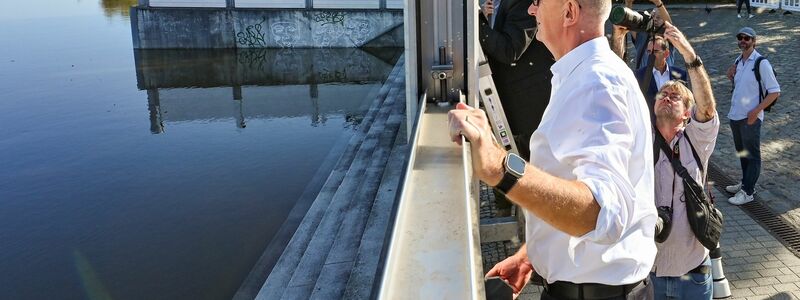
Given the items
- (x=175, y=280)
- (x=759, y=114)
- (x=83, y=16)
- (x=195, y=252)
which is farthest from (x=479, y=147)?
(x=83, y=16)

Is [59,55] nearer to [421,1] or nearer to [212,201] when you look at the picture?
[212,201]

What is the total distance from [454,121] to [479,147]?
10cm

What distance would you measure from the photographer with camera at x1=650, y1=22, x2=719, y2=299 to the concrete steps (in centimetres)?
286

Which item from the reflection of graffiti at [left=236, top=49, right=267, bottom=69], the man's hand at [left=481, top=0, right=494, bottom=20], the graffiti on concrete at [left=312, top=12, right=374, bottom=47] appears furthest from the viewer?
the graffiti on concrete at [left=312, top=12, right=374, bottom=47]

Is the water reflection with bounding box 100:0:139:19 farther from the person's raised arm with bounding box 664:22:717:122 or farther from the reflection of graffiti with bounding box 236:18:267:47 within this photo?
the person's raised arm with bounding box 664:22:717:122

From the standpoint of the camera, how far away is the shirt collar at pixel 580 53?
162 centimetres

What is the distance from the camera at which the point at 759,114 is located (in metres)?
5.79

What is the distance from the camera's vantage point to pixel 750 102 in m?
5.77

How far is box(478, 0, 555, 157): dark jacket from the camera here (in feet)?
13.3

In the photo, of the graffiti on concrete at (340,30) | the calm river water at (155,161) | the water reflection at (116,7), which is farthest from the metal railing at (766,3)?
the water reflection at (116,7)

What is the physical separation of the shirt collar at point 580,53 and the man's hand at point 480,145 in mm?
279

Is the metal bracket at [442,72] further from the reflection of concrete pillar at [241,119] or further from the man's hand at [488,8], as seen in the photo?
the reflection of concrete pillar at [241,119]

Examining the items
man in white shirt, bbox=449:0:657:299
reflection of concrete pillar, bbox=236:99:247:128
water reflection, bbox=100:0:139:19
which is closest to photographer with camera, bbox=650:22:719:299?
man in white shirt, bbox=449:0:657:299

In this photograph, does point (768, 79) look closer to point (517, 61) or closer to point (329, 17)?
point (517, 61)
